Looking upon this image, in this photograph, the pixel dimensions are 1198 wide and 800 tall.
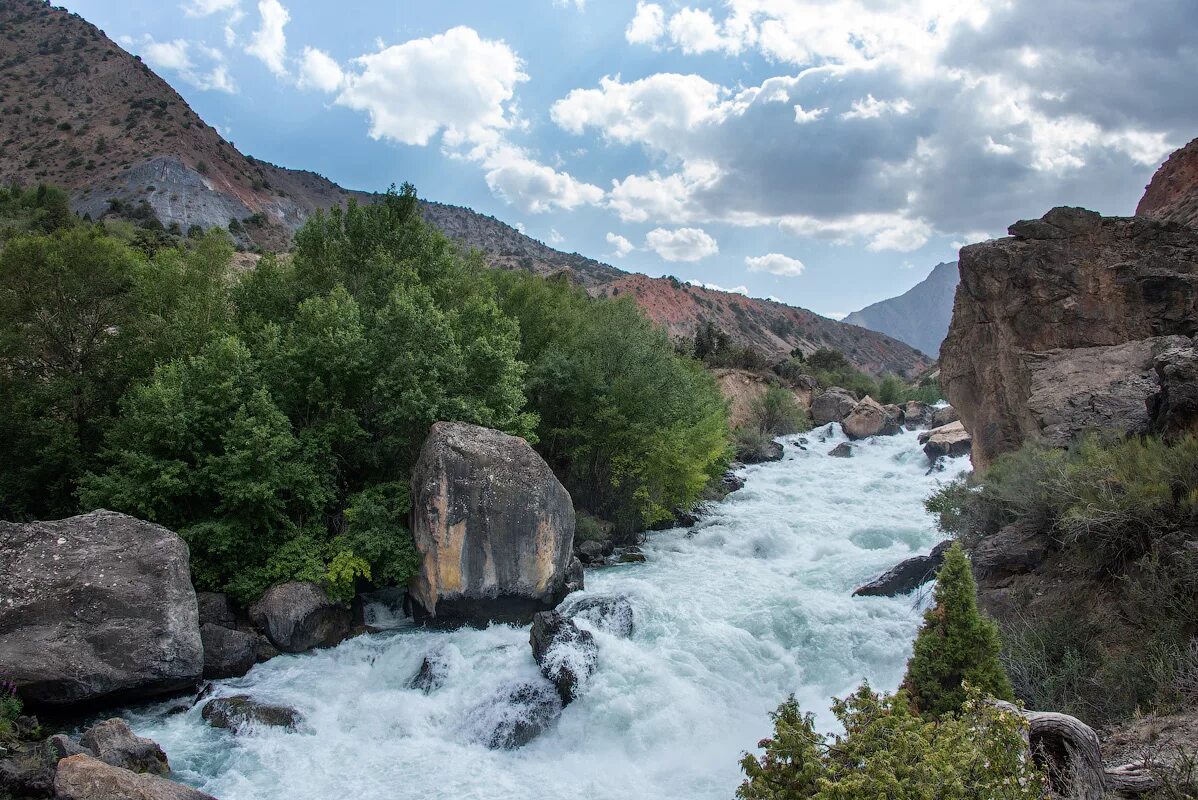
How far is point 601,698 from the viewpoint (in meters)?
11.9

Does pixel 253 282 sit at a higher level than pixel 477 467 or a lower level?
higher

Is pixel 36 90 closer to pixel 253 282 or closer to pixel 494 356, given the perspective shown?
pixel 253 282

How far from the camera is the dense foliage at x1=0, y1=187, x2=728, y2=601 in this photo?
14.4 metres

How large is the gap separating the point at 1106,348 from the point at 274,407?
1940 cm

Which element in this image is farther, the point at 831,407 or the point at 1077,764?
the point at 831,407

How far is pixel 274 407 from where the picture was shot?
15242mm

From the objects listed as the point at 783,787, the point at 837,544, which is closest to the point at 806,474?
the point at 837,544

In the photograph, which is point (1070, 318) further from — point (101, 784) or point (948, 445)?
point (948, 445)

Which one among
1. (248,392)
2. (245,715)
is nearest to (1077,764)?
(245,715)

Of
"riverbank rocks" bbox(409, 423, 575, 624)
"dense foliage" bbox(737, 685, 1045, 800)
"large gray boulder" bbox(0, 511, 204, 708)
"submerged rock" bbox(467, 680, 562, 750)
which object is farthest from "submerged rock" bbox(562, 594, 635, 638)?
"dense foliage" bbox(737, 685, 1045, 800)

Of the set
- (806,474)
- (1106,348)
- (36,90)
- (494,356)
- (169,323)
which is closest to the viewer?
(1106,348)

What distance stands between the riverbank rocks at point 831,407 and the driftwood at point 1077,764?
4901 cm

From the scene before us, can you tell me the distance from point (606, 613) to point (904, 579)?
7.51 m

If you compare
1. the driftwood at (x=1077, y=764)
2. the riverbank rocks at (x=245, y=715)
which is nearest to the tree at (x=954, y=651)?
the driftwood at (x=1077, y=764)
